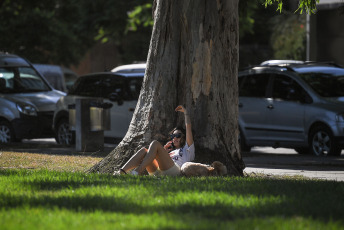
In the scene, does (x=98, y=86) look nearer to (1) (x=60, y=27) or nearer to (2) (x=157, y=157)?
(2) (x=157, y=157)

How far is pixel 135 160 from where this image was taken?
10.4m

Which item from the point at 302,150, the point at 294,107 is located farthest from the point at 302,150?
the point at 294,107

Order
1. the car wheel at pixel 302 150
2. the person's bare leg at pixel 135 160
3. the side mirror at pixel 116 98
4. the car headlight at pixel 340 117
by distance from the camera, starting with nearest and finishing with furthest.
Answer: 1. the person's bare leg at pixel 135 160
2. the car headlight at pixel 340 117
3. the car wheel at pixel 302 150
4. the side mirror at pixel 116 98

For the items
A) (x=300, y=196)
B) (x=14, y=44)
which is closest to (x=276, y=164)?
(x=300, y=196)

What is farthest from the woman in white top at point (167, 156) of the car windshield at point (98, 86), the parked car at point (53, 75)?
the parked car at point (53, 75)

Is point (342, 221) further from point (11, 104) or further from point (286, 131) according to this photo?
point (11, 104)

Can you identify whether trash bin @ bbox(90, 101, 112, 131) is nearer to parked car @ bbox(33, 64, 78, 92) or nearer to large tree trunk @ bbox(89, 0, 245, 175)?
large tree trunk @ bbox(89, 0, 245, 175)

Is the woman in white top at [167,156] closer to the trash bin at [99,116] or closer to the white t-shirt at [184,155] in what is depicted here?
the white t-shirt at [184,155]

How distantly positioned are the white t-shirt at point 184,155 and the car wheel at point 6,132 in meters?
8.99

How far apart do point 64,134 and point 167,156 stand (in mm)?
8797

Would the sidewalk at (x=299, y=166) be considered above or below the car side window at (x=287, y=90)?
below

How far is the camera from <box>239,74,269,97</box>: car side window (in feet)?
54.7

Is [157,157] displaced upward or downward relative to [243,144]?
upward

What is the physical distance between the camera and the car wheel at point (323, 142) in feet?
50.0
